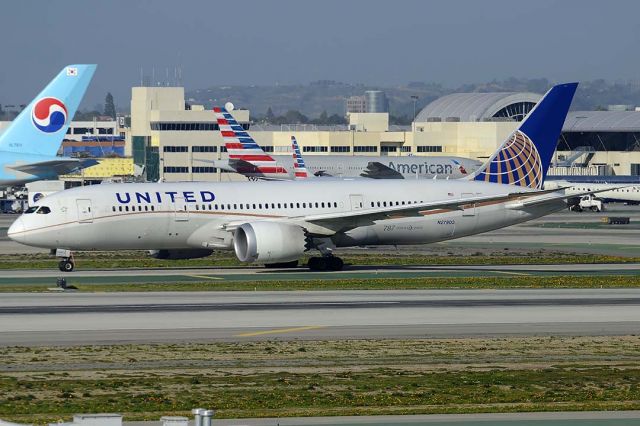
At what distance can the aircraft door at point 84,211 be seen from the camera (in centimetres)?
5478

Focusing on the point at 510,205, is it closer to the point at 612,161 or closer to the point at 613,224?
the point at 613,224

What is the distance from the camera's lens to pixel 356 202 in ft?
194

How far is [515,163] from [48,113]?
36234 mm

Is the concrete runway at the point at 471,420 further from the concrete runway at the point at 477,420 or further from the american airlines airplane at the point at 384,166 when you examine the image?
the american airlines airplane at the point at 384,166

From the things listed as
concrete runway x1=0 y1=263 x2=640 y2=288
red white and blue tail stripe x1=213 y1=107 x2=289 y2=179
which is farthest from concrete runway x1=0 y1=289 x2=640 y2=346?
red white and blue tail stripe x1=213 y1=107 x2=289 y2=179

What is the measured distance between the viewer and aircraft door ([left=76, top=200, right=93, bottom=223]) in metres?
54.8

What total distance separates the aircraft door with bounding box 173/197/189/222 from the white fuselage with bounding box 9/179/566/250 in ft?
0.15

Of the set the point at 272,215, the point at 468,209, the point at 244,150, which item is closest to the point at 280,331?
the point at 272,215

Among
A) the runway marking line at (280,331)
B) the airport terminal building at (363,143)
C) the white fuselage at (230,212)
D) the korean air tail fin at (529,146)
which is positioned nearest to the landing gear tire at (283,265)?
the white fuselage at (230,212)

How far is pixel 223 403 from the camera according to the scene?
79.2 ft

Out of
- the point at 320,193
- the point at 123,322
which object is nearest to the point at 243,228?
the point at 320,193

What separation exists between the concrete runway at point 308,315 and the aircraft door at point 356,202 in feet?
41.5

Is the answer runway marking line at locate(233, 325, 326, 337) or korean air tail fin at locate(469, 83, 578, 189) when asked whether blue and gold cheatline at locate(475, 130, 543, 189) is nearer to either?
korean air tail fin at locate(469, 83, 578, 189)

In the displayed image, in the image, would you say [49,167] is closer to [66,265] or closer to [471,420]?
[66,265]
